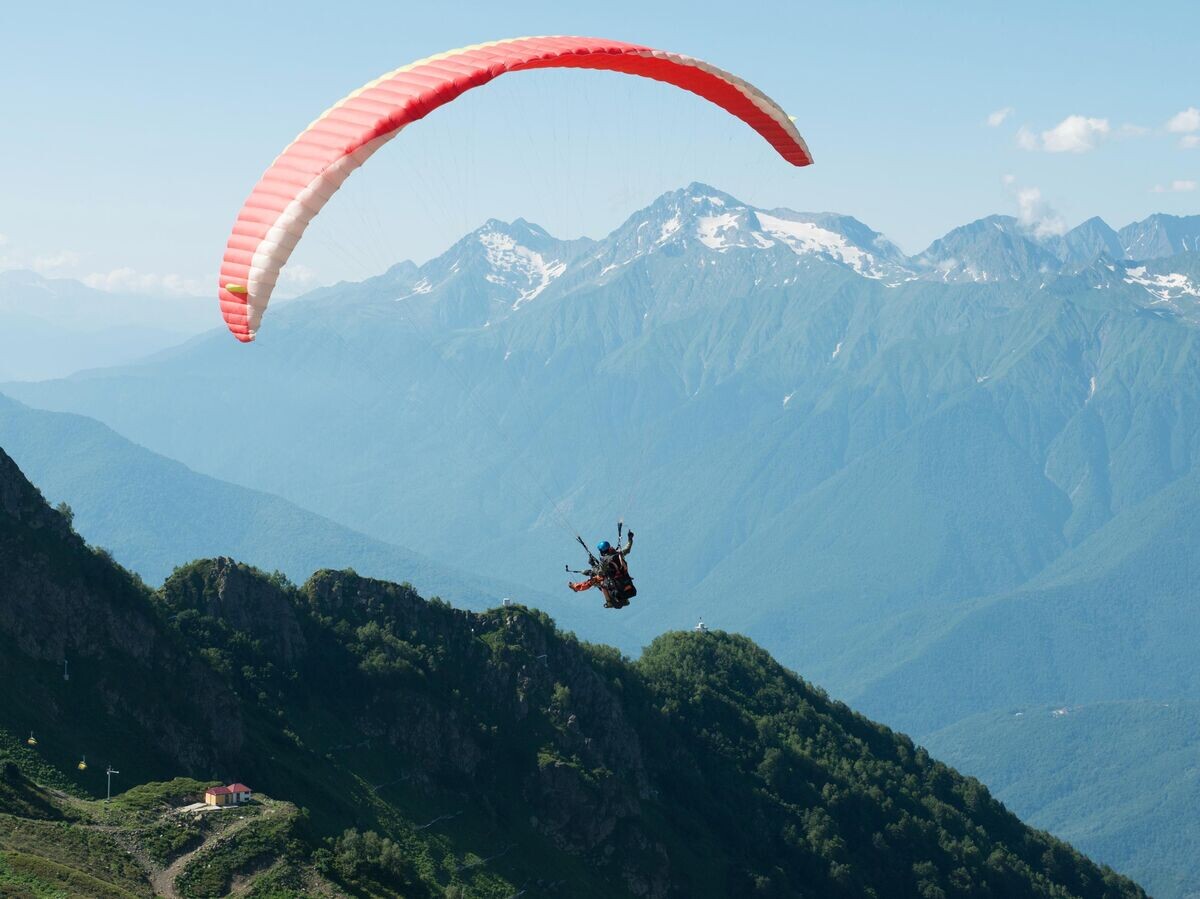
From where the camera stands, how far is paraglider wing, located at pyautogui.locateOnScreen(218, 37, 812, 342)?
42.6m

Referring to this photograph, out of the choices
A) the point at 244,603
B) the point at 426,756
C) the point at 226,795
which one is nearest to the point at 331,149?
the point at 226,795

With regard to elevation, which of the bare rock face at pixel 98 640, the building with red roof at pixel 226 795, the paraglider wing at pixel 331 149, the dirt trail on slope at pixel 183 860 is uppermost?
the paraglider wing at pixel 331 149

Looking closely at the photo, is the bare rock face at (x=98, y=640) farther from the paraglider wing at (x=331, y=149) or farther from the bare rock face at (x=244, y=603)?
the paraglider wing at (x=331, y=149)

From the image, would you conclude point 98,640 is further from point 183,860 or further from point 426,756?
point 426,756

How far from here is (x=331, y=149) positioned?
43.1 m

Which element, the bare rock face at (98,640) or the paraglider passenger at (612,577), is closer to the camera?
the paraglider passenger at (612,577)

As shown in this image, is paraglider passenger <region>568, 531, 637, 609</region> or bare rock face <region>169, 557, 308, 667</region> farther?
bare rock face <region>169, 557, 308, 667</region>

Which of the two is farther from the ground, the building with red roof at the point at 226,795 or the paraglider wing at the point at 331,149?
the paraglider wing at the point at 331,149

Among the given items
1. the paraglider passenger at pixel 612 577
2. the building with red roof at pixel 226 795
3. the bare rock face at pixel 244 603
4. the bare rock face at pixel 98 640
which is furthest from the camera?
the bare rock face at pixel 244 603

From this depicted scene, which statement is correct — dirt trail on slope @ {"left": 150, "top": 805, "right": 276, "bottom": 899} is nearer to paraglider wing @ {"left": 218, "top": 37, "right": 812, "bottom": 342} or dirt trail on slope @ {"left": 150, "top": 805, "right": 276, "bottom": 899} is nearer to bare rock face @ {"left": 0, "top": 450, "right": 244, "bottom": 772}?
bare rock face @ {"left": 0, "top": 450, "right": 244, "bottom": 772}

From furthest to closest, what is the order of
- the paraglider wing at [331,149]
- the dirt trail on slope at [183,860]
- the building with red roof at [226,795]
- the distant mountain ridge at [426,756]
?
the distant mountain ridge at [426,756] → the building with red roof at [226,795] → the dirt trail on slope at [183,860] → the paraglider wing at [331,149]

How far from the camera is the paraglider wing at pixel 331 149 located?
42594 millimetres

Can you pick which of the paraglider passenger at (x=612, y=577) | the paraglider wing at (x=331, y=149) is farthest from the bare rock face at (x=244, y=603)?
the paraglider wing at (x=331, y=149)

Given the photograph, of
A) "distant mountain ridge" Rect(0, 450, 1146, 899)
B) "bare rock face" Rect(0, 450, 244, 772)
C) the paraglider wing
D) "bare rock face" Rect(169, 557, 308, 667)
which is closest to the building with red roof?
"distant mountain ridge" Rect(0, 450, 1146, 899)
